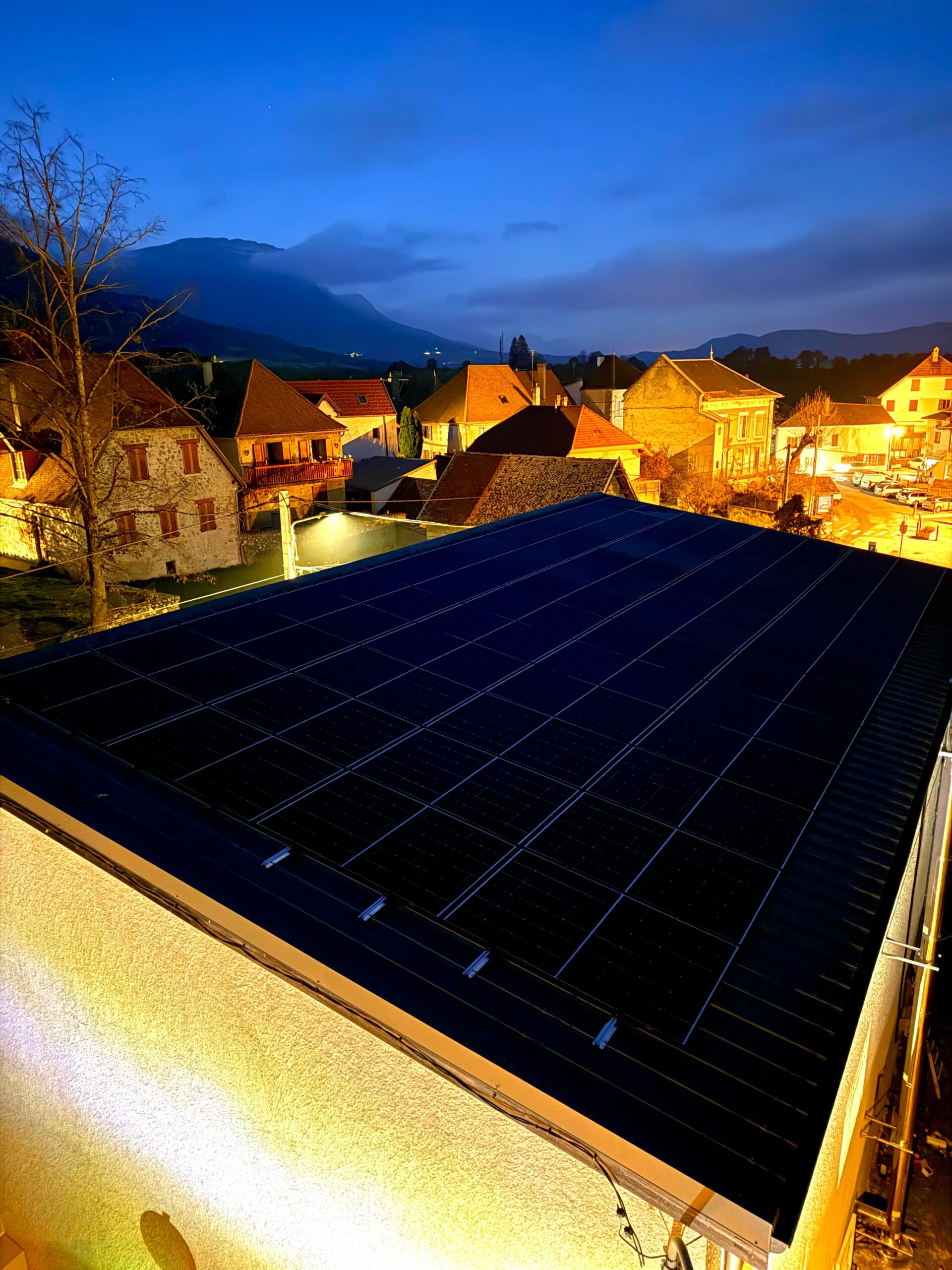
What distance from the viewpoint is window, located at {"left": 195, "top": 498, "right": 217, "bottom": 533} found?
34531mm

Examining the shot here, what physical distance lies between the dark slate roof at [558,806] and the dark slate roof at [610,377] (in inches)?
2458

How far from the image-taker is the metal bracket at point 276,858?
541cm

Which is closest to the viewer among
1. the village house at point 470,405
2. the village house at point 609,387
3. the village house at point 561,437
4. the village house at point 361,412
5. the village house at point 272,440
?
the village house at point 272,440

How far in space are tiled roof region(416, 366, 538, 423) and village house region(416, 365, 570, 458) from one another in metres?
0.04

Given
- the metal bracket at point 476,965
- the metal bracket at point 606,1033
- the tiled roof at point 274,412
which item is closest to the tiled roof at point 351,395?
the tiled roof at point 274,412

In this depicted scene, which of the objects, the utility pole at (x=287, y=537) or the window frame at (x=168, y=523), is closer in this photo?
the utility pole at (x=287, y=537)

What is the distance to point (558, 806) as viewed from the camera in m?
6.31

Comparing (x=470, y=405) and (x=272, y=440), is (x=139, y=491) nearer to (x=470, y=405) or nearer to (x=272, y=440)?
(x=272, y=440)

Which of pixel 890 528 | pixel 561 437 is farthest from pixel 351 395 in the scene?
pixel 890 528

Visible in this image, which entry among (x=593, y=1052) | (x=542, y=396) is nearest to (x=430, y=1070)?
(x=593, y=1052)

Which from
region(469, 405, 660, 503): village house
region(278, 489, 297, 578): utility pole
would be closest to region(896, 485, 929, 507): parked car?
region(469, 405, 660, 503): village house

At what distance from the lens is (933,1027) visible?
38.5ft

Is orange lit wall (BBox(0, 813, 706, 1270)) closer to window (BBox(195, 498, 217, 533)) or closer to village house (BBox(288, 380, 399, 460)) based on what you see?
window (BBox(195, 498, 217, 533))

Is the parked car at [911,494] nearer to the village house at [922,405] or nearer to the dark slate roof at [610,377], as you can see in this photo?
the village house at [922,405]
